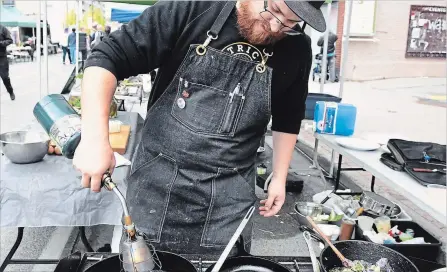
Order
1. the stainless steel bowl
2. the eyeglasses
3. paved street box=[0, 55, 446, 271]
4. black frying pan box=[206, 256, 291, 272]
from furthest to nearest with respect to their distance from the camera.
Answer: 1. paved street box=[0, 55, 446, 271]
2. the stainless steel bowl
3. the eyeglasses
4. black frying pan box=[206, 256, 291, 272]

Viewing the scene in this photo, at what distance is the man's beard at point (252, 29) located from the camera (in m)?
1.34

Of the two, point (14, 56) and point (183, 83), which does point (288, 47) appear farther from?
point (14, 56)

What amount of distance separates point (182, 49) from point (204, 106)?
0.20m

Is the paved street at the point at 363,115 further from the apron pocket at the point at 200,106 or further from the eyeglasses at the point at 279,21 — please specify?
the eyeglasses at the point at 279,21

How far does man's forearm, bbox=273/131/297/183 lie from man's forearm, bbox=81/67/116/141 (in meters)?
0.78

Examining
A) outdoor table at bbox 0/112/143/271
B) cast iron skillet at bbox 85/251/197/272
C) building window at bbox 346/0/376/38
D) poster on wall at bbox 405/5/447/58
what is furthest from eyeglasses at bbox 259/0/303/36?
poster on wall at bbox 405/5/447/58

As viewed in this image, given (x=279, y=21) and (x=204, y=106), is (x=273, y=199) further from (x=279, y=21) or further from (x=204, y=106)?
(x=279, y=21)

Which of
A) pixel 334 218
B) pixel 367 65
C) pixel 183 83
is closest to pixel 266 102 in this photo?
pixel 183 83

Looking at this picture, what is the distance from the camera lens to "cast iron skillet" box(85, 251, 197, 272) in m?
0.99

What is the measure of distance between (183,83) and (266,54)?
0.30 m

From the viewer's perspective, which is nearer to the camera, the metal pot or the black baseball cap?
the black baseball cap

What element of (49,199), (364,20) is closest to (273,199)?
(49,199)

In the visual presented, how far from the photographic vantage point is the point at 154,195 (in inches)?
58.5

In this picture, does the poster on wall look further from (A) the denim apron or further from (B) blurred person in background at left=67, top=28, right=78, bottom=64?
(A) the denim apron
